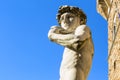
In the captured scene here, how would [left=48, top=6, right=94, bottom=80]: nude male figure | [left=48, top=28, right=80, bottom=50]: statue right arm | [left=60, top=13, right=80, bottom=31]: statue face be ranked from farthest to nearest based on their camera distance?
[left=60, top=13, right=80, bottom=31]: statue face, [left=48, top=28, right=80, bottom=50]: statue right arm, [left=48, top=6, right=94, bottom=80]: nude male figure

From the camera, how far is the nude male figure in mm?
5621

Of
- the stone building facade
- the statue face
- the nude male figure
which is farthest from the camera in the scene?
the stone building facade

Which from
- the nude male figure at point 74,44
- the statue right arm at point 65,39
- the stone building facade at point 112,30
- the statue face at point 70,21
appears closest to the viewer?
the nude male figure at point 74,44

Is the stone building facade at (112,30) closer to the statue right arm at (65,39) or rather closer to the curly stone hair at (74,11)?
the curly stone hair at (74,11)

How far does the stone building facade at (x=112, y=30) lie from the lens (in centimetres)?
2788

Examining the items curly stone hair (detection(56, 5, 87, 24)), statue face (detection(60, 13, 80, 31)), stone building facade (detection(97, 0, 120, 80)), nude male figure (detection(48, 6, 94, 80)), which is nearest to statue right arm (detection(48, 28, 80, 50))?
nude male figure (detection(48, 6, 94, 80))

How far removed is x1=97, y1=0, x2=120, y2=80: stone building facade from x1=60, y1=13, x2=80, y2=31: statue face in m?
21.0

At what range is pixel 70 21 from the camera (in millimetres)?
6125

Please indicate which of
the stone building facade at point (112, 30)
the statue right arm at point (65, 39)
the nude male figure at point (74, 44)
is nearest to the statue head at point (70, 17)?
the nude male figure at point (74, 44)

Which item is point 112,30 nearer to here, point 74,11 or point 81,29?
point 74,11

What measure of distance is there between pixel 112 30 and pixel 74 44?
24.7 metres

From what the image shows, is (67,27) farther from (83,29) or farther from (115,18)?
(115,18)

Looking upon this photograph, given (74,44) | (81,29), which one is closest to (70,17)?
(81,29)

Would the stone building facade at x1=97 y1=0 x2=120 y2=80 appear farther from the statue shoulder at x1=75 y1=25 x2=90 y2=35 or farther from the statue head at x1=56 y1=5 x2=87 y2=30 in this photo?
the statue shoulder at x1=75 y1=25 x2=90 y2=35
